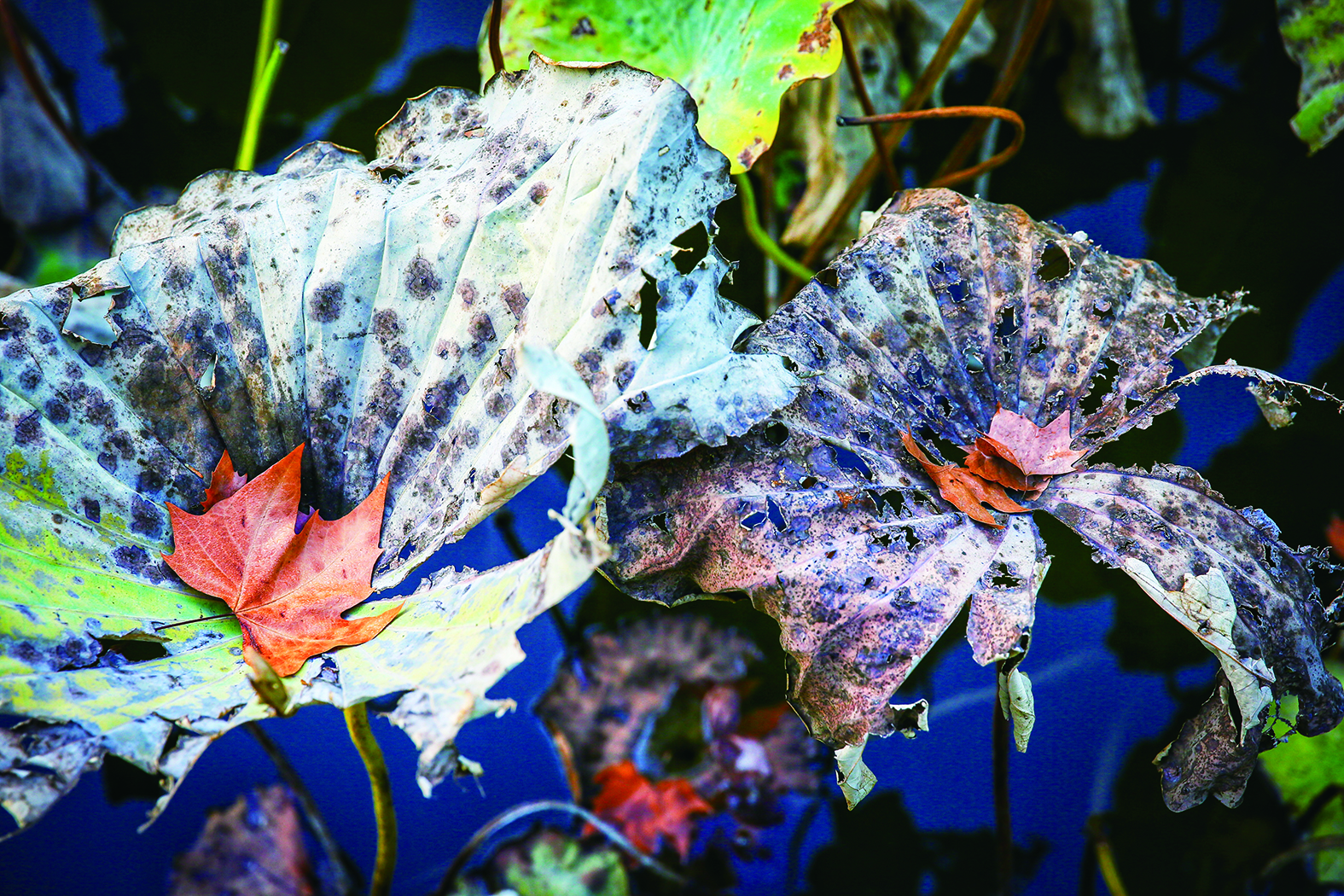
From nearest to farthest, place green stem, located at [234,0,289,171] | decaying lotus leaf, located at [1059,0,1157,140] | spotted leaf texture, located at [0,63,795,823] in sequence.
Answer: spotted leaf texture, located at [0,63,795,823] < green stem, located at [234,0,289,171] < decaying lotus leaf, located at [1059,0,1157,140]

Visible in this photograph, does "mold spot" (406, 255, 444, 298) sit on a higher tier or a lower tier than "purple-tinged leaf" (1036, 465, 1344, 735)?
higher

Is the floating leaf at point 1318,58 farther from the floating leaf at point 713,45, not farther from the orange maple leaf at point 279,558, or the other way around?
the orange maple leaf at point 279,558

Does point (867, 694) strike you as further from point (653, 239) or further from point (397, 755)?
point (397, 755)

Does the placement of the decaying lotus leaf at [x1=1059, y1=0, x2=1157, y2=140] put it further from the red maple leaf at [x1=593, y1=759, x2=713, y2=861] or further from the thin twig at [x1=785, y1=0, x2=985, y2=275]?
the red maple leaf at [x1=593, y1=759, x2=713, y2=861]

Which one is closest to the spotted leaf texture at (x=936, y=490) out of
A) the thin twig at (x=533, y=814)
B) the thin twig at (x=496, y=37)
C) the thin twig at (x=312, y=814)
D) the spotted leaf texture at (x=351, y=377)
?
the spotted leaf texture at (x=351, y=377)

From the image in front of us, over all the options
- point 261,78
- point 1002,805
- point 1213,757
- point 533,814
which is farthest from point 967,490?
point 261,78

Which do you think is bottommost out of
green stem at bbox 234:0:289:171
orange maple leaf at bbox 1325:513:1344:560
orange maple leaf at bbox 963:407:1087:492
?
orange maple leaf at bbox 1325:513:1344:560

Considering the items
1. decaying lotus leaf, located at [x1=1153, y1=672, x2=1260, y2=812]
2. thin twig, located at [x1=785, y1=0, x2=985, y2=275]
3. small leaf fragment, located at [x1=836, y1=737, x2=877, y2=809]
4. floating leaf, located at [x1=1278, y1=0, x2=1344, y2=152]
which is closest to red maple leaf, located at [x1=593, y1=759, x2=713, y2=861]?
small leaf fragment, located at [x1=836, y1=737, x2=877, y2=809]

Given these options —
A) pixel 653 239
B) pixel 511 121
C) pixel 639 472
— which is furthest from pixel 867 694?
pixel 511 121
